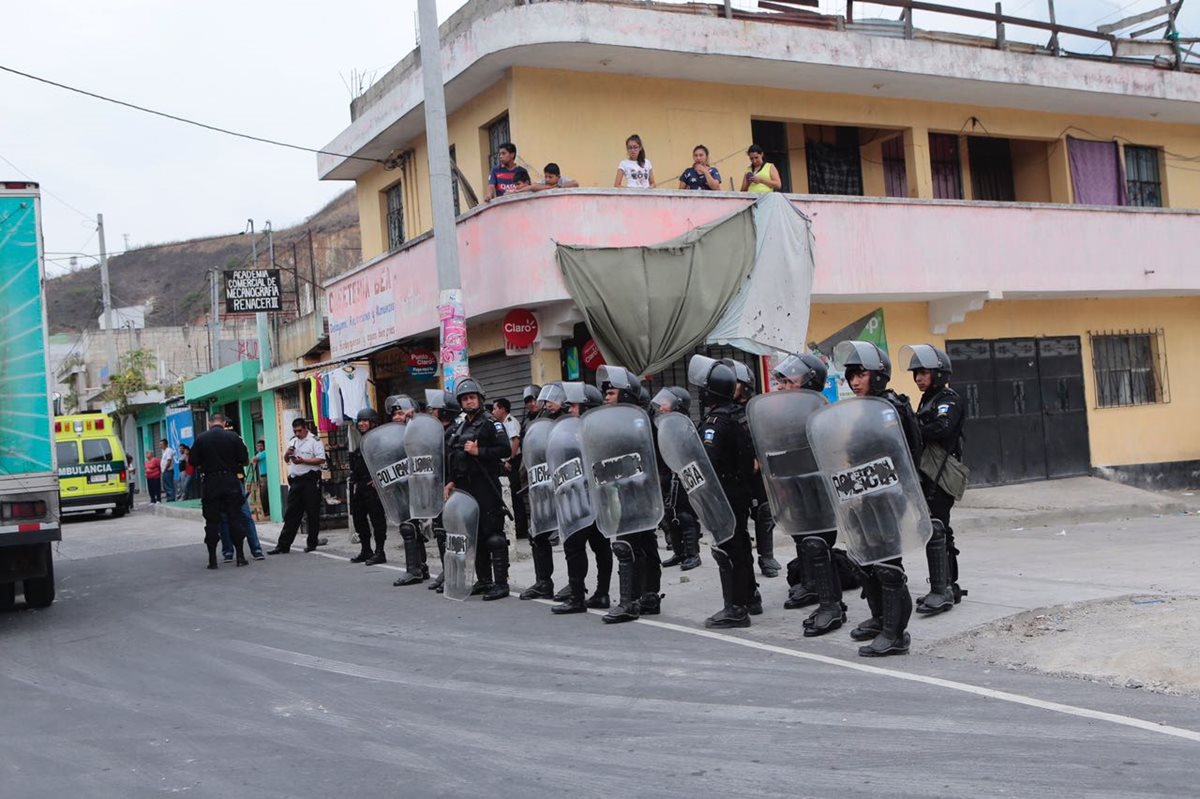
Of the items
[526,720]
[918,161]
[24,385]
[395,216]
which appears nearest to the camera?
[526,720]

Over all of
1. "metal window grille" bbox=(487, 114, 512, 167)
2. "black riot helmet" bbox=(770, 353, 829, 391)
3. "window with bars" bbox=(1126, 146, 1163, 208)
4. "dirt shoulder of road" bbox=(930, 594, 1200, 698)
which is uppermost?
"metal window grille" bbox=(487, 114, 512, 167)

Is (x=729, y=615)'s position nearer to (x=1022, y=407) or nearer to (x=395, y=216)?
(x=1022, y=407)

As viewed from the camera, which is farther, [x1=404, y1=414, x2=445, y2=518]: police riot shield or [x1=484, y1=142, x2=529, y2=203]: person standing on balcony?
[x1=484, y1=142, x2=529, y2=203]: person standing on balcony

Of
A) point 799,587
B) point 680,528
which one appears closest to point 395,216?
point 680,528

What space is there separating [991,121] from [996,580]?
38.9 feet

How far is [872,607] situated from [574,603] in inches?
113

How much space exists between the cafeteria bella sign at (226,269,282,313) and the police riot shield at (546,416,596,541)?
58.1 feet

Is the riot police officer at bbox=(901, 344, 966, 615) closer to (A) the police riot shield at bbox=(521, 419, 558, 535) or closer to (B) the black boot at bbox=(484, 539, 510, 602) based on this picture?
(A) the police riot shield at bbox=(521, 419, 558, 535)

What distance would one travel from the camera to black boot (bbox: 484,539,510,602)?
10.4m

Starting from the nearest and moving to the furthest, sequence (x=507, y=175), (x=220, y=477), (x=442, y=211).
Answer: (x=442, y=211) < (x=220, y=477) < (x=507, y=175)

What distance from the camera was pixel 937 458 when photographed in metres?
8.27

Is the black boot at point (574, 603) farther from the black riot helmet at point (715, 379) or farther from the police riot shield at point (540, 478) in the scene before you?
the black riot helmet at point (715, 379)

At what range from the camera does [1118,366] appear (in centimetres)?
2038

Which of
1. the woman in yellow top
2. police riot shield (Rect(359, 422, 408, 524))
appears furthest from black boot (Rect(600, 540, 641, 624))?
the woman in yellow top
